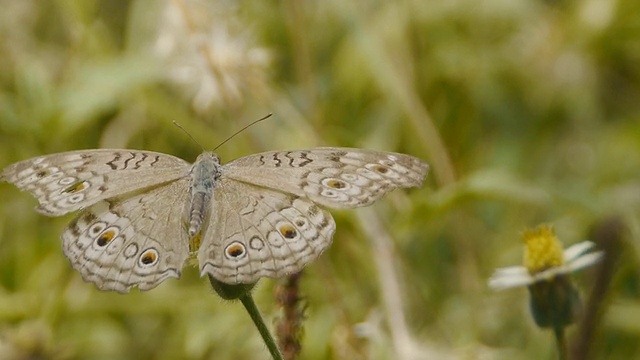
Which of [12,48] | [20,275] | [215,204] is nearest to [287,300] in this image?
[215,204]

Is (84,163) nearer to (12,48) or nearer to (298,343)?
(298,343)

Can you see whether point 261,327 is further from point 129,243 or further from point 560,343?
point 560,343

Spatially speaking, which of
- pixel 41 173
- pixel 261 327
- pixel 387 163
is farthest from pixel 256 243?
pixel 41 173

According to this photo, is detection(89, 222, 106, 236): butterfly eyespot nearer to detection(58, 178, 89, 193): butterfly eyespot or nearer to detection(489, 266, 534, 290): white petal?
detection(58, 178, 89, 193): butterfly eyespot

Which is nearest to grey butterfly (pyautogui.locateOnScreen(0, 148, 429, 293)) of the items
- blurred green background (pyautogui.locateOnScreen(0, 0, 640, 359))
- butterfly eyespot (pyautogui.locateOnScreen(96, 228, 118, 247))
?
butterfly eyespot (pyautogui.locateOnScreen(96, 228, 118, 247))

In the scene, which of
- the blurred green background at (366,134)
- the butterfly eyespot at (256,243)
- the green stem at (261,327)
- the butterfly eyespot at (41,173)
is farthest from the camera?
the blurred green background at (366,134)

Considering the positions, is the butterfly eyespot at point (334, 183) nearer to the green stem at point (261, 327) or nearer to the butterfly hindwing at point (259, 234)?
the butterfly hindwing at point (259, 234)

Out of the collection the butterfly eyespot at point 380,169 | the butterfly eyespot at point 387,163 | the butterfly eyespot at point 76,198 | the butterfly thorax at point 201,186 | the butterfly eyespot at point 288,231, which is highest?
the butterfly eyespot at point 76,198

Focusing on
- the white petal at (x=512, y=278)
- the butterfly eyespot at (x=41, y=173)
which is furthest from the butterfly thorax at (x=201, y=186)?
the white petal at (x=512, y=278)
